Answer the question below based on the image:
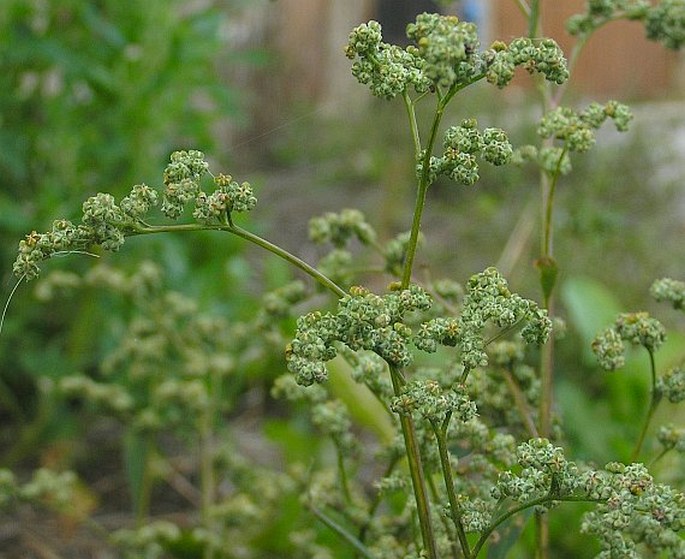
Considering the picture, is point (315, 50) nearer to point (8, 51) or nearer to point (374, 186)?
point (374, 186)

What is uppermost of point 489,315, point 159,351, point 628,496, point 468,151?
point 159,351

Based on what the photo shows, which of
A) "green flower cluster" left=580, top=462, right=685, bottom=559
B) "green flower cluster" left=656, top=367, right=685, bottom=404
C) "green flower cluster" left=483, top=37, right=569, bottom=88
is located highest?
"green flower cluster" left=483, top=37, right=569, bottom=88

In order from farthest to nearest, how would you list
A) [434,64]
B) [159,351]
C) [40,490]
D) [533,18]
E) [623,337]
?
1. [159,351]
2. [40,490]
3. [533,18]
4. [623,337]
5. [434,64]

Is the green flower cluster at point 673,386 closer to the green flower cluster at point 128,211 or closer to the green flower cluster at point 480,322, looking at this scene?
the green flower cluster at point 480,322

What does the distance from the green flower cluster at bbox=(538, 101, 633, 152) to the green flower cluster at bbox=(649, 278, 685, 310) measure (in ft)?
0.56

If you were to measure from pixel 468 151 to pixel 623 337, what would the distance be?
12.4 inches

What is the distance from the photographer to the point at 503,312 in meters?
0.85

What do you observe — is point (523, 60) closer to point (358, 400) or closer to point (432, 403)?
point (432, 403)

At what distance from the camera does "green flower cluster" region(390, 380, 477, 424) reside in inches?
32.4

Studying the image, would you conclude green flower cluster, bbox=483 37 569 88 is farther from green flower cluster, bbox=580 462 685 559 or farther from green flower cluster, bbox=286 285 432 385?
green flower cluster, bbox=580 462 685 559

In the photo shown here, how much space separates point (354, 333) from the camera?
831 mm

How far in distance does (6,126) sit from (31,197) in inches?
6.8

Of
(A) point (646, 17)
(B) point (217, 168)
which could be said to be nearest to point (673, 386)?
(A) point (646, 17)

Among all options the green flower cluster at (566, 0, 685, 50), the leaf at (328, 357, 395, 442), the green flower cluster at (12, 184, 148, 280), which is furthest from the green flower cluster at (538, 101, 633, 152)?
the leaf at (328, 357, 395, 442)
